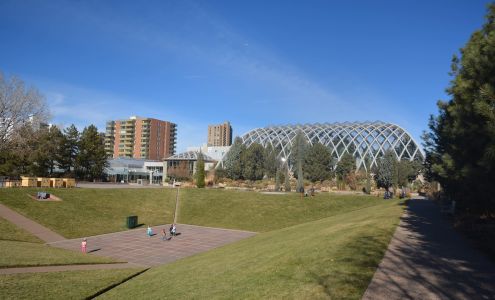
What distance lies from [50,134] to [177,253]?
145 ft

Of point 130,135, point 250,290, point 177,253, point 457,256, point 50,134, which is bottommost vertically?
point 177,253

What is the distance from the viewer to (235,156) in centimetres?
7881

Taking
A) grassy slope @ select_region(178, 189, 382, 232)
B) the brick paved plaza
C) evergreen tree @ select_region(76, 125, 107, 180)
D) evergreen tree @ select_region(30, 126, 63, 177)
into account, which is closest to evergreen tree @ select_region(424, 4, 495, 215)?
the brick paved plaza

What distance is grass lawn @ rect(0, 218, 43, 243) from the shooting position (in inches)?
992

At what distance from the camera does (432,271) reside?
33.2ft

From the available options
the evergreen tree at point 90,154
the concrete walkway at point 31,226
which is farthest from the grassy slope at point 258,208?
the evergreen tree at point 90,154

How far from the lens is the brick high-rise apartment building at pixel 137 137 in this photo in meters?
153

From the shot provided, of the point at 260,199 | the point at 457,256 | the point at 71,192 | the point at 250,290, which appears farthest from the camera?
the point at 260,199

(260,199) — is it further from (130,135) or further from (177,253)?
(130,135)

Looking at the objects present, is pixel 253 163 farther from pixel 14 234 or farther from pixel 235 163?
pixel 14 234

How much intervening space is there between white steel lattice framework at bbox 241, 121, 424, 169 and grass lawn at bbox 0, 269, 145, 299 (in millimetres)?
77429

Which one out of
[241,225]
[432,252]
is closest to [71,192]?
[241,225]

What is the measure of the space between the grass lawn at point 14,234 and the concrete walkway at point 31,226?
49cm

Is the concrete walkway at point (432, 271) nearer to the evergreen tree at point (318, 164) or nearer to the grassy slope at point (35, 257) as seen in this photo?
the grassy slope at point (35, 257)
